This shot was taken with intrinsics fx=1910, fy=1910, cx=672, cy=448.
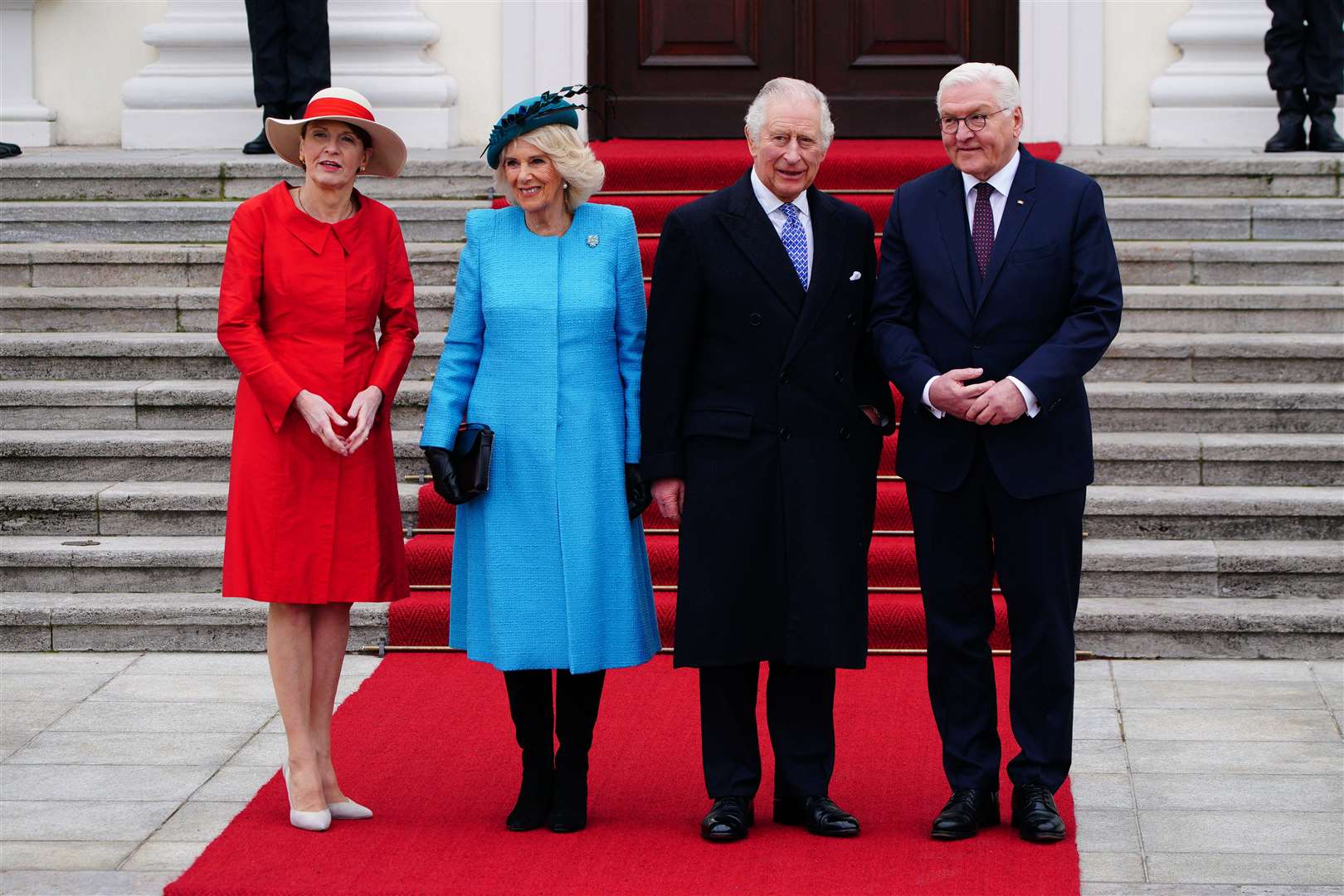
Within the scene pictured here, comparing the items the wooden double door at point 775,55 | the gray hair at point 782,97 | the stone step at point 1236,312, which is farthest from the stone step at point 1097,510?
the wooden double door at point 775,55

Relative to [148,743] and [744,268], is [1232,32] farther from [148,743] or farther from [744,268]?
[148,743]

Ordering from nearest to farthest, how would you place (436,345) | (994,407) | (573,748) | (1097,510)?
(994,407)
(573,748)
(1097,510)
(436,345)

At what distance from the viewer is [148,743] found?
5.23 metres

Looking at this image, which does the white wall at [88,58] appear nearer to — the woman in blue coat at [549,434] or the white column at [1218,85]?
the white column at [1218,85]

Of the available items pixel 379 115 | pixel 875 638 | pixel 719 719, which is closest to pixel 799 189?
pixel 719 719

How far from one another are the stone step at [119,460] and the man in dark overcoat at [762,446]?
266 cm

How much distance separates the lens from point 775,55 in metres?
9.36

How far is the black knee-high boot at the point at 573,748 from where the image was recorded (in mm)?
4508

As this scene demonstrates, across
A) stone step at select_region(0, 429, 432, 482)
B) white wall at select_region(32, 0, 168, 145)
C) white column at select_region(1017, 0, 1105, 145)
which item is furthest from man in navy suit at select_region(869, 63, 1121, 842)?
white wall at select_region(32, 0, 168, 145)

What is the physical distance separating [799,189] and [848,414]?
1.75 ft

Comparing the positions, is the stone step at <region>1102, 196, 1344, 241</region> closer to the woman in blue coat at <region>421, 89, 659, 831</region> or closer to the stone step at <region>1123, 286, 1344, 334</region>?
the stone step at <region>1123, 286, 1344, 334</region>

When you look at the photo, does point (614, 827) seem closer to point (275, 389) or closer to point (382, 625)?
point (275, 389)

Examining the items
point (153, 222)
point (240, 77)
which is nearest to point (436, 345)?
point (153, 222)

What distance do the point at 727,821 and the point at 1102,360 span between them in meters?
3.38
